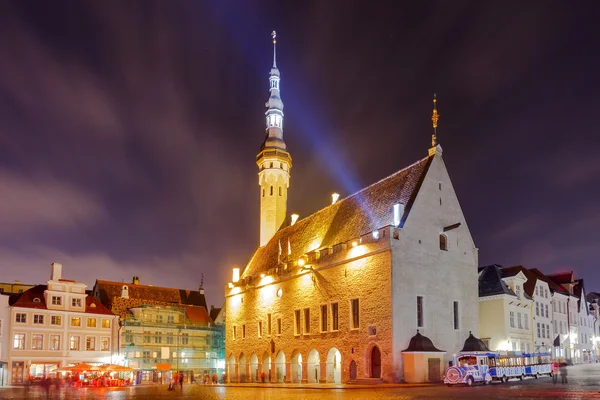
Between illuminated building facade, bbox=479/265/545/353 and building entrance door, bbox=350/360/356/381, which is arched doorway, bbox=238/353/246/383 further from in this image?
illuminated building facade, bbox=479/265/545/353

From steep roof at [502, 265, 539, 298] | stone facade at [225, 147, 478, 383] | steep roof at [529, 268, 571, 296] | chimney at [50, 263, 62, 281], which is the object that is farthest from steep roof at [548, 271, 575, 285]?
chimney at [50, 263, 62, 281]

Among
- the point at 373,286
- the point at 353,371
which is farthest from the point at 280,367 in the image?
the point at 373,286

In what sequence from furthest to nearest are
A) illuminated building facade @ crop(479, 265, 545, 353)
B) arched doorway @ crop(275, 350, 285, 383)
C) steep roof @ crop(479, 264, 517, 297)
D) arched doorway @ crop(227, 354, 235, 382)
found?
arched doorway @ crop(227, 354, 235, 382)
arched doorway @ crop(275, 350, 285, 383)
steep roof @ crop(479, 264, 517, 297)
illuminated building facade @ crop(479, 265, 545, 353)

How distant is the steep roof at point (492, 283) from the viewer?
45.5 m

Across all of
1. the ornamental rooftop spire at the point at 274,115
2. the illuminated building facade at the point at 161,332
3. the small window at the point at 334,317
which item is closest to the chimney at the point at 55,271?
the illuminated building facade at the point at 161,332

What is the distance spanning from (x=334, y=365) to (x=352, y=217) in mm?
10499

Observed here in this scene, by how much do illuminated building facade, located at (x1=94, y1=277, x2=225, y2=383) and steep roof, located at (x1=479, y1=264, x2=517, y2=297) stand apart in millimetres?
28190

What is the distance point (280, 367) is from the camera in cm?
4700

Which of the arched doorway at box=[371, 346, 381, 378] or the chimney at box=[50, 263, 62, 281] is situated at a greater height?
the chimney at box=[50, 263, 62, 281]

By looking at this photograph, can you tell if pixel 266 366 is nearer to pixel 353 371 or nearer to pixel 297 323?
pixel 297 323

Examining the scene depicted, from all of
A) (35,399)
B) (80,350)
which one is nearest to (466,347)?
(35,399)

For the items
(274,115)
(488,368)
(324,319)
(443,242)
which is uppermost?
(274,115)

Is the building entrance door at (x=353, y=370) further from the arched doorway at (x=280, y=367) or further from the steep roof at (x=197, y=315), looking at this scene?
the steep roof at (x=197, y=315)

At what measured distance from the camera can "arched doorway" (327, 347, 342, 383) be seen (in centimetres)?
4078
